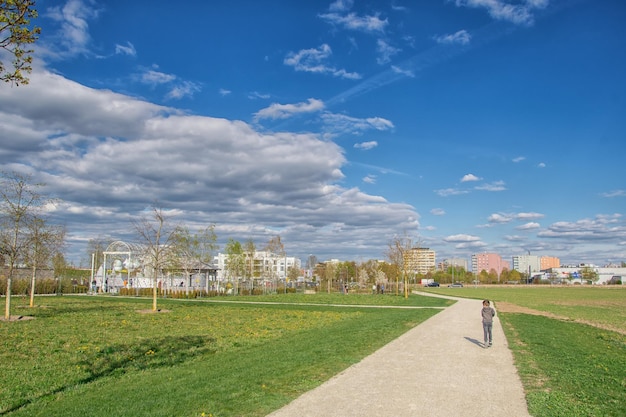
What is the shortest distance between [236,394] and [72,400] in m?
2.86

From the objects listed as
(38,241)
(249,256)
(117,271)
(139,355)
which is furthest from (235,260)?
(139,355)

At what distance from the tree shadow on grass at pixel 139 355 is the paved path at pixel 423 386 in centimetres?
473

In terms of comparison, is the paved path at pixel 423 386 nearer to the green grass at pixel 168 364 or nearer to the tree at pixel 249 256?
the green grass at pixel 168 364

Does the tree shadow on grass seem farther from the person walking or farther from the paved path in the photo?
the person walking

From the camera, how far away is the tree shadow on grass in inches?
427

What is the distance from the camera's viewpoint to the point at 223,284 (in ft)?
205

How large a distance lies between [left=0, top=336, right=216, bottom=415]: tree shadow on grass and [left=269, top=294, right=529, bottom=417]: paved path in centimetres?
473

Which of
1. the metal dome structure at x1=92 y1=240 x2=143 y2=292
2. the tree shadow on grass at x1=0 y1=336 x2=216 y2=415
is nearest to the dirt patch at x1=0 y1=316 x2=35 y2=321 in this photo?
the tree shadow on grass at x1=0 y1=336 x2=216 y2=415

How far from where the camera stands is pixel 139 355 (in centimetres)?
Answer: 1291

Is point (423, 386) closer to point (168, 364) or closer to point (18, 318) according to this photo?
point (168, 364)

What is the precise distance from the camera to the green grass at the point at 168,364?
7.95 metres

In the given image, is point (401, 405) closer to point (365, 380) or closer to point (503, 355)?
point (365, 380)

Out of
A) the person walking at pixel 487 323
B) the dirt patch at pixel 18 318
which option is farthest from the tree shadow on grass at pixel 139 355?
the dirt patch at pixel 18 318

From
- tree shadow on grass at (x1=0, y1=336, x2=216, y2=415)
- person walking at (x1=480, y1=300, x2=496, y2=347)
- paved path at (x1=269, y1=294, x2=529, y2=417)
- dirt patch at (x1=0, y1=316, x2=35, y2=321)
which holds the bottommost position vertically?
dirt patch at (x1=0, y1=316, x2=35, y2=321)
